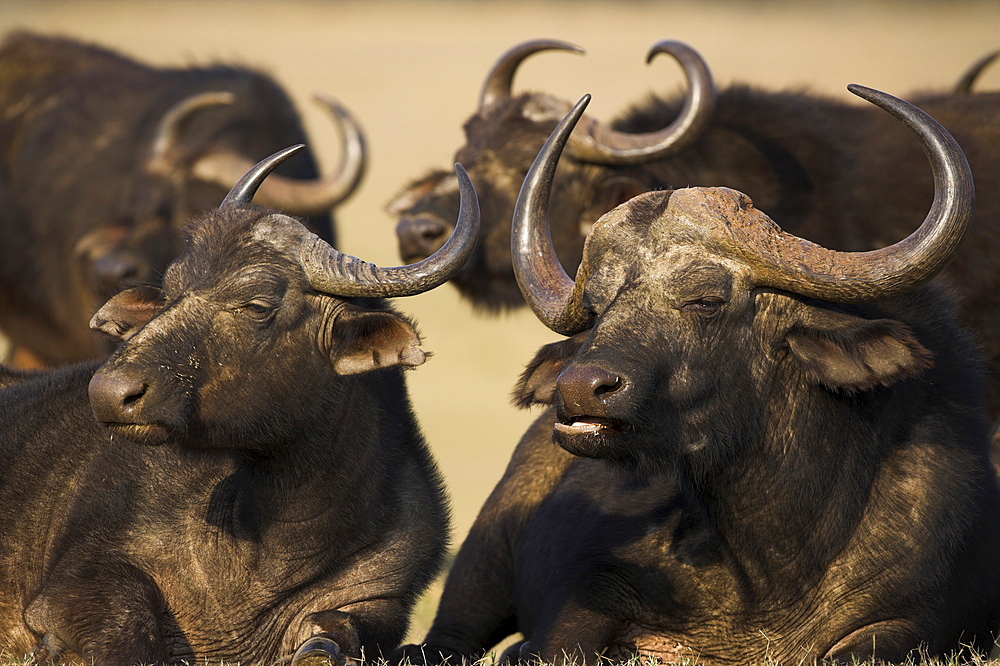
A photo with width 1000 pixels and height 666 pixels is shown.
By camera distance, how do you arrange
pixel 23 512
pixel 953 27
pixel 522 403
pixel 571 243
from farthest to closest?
pixel 953 27, pixel 571 243, pixel 23 512, pixel 522 403

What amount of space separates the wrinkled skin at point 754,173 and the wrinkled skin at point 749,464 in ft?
11.3

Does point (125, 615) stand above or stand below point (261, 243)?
below

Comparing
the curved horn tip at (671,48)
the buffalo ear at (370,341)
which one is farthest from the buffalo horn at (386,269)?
the curved horn tip at (671,48)

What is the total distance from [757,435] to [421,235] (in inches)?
171

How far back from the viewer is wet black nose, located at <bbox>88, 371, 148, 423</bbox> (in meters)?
5.45

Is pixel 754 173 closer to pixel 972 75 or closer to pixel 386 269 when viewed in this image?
pixel 972 75

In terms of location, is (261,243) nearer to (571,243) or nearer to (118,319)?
(118,319)

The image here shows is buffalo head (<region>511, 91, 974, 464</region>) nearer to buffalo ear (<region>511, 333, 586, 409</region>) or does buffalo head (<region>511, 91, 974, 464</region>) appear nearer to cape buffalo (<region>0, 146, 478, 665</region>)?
buffalo ear (<region>511, 333, 586, 409</region>)

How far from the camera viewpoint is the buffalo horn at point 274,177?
41.3 ft

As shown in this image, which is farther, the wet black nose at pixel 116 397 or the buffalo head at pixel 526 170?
the buffalo head at pixel 526 170

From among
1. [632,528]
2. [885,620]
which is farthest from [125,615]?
[885,620]

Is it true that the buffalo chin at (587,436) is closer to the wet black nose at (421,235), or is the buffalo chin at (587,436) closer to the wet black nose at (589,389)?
the wet black nose at (589,389)

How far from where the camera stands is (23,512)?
6512mm

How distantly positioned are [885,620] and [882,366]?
108 cm
